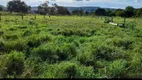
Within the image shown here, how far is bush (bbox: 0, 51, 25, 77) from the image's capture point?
189 inches

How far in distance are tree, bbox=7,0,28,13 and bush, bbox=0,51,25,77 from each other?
6593cm

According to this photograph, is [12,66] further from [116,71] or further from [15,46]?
[116,71]

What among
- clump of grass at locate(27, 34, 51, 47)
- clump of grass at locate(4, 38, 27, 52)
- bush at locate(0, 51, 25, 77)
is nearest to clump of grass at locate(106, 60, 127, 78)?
bush at locate(0, 51, 25, 77)

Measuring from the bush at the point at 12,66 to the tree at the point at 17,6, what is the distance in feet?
216

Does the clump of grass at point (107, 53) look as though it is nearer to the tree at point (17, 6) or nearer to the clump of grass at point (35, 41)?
the clump of grass at point (35, 41)

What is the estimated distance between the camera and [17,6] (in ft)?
→ 229

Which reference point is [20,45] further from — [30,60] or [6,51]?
[30,60]

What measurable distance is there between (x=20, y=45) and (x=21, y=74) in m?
2.66

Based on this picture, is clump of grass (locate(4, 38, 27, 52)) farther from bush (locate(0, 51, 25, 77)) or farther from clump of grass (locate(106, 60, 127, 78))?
clump of grass (locate(106, 60, 127, 78))

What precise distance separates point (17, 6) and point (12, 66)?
6819 cm

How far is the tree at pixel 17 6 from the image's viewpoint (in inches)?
2744

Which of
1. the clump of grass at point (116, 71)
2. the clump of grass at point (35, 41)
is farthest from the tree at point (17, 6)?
the clump of grass at point (116, 71)

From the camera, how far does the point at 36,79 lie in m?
4.34

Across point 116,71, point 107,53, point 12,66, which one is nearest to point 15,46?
point 12,66
